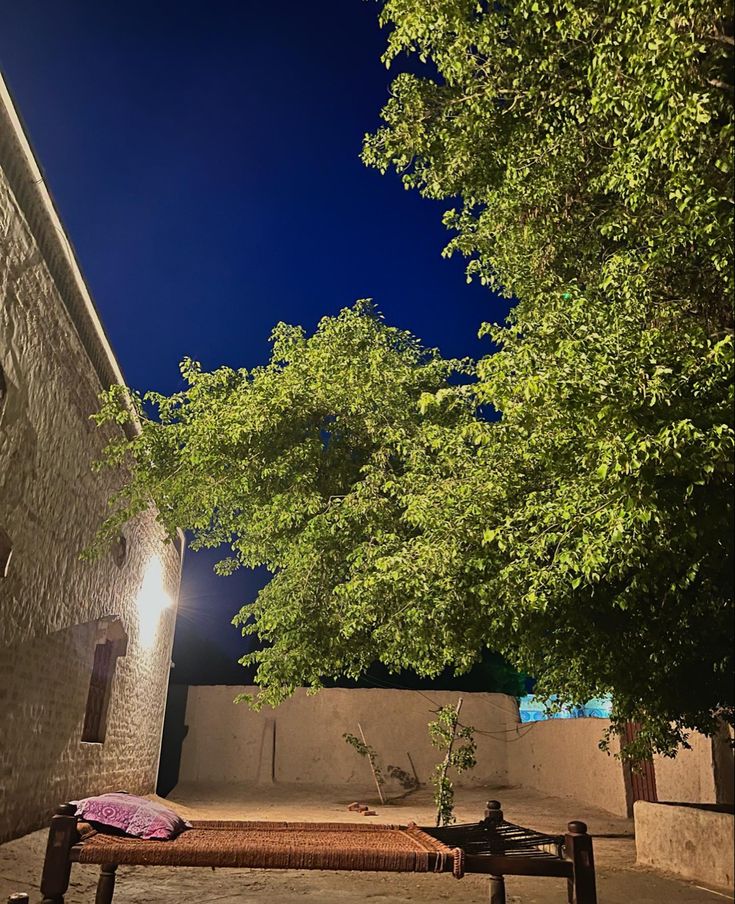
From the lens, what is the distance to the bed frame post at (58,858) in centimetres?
268

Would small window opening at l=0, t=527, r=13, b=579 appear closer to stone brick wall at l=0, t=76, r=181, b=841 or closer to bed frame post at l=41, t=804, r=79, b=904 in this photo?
stone brick wall at l=0, t=76, r=181, b=841

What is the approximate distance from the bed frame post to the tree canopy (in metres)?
2.59

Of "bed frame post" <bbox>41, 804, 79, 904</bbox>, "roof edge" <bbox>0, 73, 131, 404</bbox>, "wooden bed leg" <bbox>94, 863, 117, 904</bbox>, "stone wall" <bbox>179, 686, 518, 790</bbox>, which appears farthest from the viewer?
"stone wall" <bbox>179, 686, 518, 790</bbox>

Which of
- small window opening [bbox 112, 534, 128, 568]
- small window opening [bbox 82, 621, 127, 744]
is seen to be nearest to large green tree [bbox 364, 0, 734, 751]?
small window opening [bbox 112, 534, 128, 568]

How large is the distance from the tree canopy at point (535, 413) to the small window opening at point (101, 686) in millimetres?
1835

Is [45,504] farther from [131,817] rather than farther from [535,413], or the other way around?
[535,413]

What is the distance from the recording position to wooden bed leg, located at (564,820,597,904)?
2965mm

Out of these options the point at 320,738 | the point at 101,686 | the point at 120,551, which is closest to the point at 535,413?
the point at 120,551

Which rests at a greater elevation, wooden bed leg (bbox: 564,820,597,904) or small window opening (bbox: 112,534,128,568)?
small window opening (bbox: 112,534,128,568)

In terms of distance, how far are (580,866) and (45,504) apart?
4839mm

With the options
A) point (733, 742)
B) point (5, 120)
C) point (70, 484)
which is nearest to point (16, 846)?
point (70, 484)

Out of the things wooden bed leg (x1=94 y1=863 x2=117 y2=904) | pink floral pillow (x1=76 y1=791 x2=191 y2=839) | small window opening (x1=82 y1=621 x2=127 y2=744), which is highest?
small window opening (x1=82 y1=621 x2=127 y2=744)

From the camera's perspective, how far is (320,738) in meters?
13.5

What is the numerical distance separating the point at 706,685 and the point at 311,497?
415 cm
